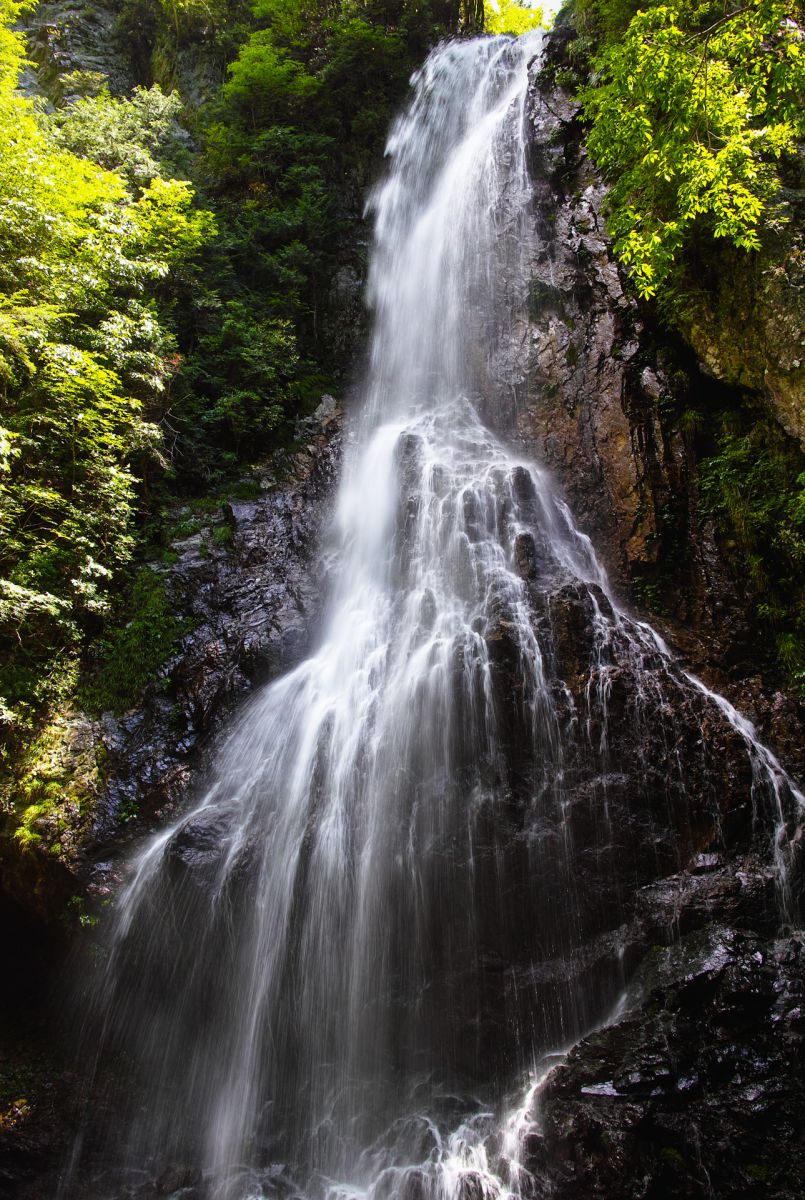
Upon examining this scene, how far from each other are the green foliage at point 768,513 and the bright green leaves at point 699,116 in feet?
8.45

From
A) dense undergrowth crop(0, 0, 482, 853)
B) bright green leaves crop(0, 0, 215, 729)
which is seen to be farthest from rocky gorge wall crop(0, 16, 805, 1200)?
bright green leaves crop(0, 0, 215, 729)

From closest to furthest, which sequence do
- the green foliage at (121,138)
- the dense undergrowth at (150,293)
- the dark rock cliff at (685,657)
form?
the dark rock cliff at (685,657), the dense undergrowth at (150,293), the green foliage at (121,138)

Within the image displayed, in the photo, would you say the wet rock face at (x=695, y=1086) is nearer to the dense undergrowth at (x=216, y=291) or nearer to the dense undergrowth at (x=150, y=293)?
the dense undergrowth at (x=216, y=291)

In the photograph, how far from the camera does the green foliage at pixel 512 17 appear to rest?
19.6 m

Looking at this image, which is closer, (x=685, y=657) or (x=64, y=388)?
(x=685, y=657)

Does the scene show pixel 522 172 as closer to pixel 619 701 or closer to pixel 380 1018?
pixel 619 701

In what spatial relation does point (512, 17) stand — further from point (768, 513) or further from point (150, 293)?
point (768, 513)

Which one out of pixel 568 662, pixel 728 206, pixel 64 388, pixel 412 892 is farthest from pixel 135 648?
pixel 728 206

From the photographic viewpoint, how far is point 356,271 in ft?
47.5

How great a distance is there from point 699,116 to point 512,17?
788 inches

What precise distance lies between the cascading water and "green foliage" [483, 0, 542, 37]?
21.3 meters

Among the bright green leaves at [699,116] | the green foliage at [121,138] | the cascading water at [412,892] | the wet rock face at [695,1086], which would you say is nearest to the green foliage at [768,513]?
the cascading water at [412,892]

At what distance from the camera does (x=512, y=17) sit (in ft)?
67.3

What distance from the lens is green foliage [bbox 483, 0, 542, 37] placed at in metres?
19.6
